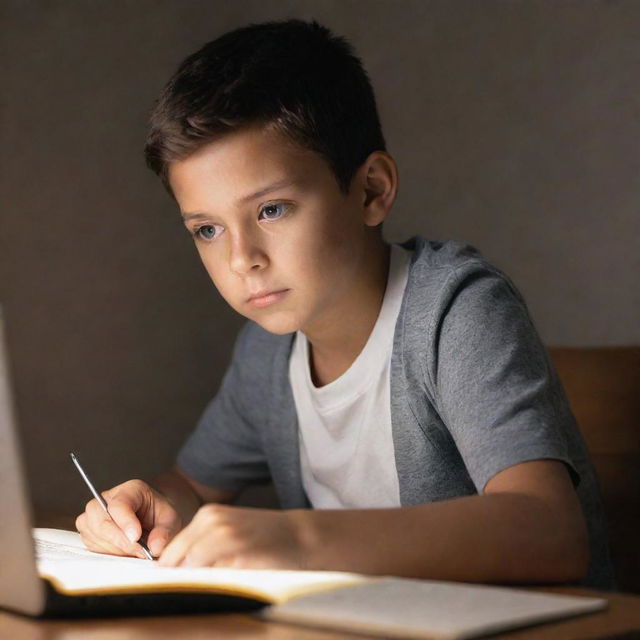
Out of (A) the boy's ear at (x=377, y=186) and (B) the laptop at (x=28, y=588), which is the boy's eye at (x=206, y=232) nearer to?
(A) the boy's ear at (x=377, y=186)

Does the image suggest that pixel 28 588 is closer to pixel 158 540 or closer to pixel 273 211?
pixel 158 540

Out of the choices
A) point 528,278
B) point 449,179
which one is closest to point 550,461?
point 528,278

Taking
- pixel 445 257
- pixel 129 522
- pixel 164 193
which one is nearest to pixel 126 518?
pixel 129 522

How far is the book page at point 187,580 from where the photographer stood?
0.65 m

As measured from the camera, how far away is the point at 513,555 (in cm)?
78

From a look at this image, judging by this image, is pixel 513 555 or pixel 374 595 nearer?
pixel 374 595

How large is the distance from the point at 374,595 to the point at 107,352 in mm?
1383

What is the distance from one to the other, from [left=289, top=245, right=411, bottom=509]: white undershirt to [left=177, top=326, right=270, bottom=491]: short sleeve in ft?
0.46

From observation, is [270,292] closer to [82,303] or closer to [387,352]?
[387,352]

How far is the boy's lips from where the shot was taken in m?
1.18

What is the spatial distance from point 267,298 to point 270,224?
0.08m

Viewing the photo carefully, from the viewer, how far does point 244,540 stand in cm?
72

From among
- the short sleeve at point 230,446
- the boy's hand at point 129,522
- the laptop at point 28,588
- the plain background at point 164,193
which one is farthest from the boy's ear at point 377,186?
the laptop at point 28,588

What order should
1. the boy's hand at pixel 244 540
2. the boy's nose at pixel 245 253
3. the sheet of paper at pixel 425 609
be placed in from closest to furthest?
the sheet of paper at pixel 425 609 → the boy's hand at pixel 244 540 → the boy's nose at pixel 245 253
